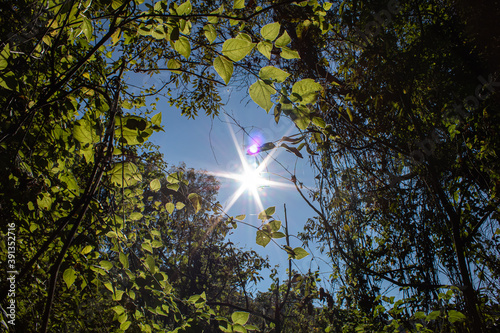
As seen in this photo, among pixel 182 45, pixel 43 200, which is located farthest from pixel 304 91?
pixel 43 200

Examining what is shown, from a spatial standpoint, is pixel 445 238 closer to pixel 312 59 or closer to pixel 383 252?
pixel 383 252

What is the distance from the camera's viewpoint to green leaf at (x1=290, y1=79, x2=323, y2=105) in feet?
2.08

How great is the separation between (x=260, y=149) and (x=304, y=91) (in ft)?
0.87

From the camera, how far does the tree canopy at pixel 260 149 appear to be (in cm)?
77

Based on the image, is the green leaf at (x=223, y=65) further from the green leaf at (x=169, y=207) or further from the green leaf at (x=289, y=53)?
the green leaf at (x=169, y=207)

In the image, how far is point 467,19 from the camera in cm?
267

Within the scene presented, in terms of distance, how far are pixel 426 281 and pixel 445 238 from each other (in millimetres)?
500

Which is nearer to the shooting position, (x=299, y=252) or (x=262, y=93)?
(x=262, y=93)

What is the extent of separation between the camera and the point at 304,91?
64 cm

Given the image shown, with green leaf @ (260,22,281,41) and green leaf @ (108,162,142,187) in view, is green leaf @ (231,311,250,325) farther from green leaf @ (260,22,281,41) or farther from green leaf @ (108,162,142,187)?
green leaf @ (260,22,281,41)

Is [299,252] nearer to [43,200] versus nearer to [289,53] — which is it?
[289,53]

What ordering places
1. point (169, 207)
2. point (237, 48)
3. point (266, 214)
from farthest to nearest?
1. point (169, 207)
2. point (266, 214)
3. point (237, 48)

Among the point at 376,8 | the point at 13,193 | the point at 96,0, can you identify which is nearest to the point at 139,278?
the point at 13,193

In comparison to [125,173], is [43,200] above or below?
below
